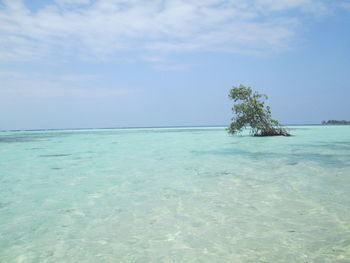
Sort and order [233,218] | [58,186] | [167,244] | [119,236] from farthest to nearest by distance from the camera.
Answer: [58,186]
[233,218]
[119,236]
[167,244]

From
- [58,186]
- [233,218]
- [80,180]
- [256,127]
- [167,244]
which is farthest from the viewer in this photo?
[256,127]

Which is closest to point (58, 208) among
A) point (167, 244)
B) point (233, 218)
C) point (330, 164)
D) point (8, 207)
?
point (8, 207)

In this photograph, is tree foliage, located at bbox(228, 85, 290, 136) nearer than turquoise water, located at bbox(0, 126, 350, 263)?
No

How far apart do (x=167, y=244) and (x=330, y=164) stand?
29.1 ft

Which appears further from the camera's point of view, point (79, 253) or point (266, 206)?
point (266, 206)

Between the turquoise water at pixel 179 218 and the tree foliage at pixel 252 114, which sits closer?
the turquoise water at pixel 179 218

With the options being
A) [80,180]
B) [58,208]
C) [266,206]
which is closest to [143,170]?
[80,180]

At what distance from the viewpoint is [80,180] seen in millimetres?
9039

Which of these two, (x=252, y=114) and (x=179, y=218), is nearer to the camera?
(x=179, y=218)

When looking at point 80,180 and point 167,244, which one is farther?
point 80,180

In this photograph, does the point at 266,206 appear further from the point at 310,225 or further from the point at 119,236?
the point at 119,236

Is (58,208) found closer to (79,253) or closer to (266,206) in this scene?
(79,253)

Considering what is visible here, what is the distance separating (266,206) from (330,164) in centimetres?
651

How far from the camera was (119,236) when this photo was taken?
14.4 ft
